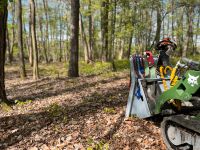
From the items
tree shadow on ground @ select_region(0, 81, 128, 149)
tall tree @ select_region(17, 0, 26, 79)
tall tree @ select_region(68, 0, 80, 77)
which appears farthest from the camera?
tall tree @ select_region(17, 0, 26, 79)

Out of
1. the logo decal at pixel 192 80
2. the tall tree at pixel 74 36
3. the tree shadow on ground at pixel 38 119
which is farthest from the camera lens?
the tall tree at pixel 74 36

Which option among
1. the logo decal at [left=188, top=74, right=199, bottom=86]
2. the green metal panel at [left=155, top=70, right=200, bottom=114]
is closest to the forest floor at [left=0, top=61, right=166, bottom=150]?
the green metal panel at [left=155, top=70, right=200, bottom=114]

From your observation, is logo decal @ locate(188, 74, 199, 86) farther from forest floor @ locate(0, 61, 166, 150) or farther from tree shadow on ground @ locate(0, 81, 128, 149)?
tree shadow on ground @ locate(0, 81, 128, 149)

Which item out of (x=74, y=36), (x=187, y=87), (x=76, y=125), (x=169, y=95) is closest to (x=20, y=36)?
(x=74, y=36)

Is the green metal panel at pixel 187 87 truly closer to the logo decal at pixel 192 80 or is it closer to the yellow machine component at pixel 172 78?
the logo decal at pixel 192 80

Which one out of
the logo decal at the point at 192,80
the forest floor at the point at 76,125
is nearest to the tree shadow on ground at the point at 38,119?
the forest floor at the point at 76,125

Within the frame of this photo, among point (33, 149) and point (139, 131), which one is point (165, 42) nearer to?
point (139, 131)

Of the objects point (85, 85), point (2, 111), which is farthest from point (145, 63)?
point (85, 85)

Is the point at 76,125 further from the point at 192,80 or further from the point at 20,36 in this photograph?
the point at 20,36

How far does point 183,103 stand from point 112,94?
4256mm

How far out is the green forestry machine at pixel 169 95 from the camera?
4535 mm

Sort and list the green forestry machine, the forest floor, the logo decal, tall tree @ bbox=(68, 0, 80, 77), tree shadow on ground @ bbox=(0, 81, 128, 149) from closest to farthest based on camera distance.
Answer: the logo decal
the green forestry machine
the forest floor
tree shadow on ground @ bbox=(0, 81, 128, 149)
tall tree @ bbox=(68, 0, 80, 77)

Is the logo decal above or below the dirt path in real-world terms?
above

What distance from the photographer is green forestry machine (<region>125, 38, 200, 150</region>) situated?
454 cm
